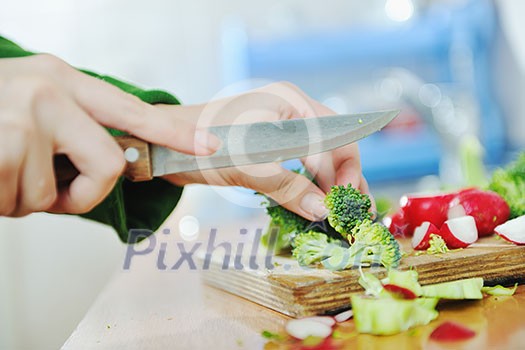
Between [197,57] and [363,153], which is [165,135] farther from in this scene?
[197,57]

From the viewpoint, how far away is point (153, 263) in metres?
1.72

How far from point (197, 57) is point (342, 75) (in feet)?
2.94

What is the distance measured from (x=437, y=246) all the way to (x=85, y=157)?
1.94 ft

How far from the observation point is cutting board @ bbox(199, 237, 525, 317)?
955 millimetres

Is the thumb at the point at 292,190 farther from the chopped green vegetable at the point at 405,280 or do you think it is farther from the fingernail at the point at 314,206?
the chopped green vegetable at the point at 405,280

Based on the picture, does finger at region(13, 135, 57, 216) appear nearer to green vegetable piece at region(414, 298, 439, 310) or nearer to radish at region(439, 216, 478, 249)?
green vegetable piece at region(414, 298, 439, 310)

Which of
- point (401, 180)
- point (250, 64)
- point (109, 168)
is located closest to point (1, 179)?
point (109, 168)

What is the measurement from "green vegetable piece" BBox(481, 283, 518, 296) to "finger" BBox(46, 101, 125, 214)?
592mm

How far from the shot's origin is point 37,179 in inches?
33.6

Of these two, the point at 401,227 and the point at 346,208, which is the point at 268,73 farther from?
the point at 346,208

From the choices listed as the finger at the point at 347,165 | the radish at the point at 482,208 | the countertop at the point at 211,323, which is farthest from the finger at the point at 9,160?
the radish at the point at 482,208

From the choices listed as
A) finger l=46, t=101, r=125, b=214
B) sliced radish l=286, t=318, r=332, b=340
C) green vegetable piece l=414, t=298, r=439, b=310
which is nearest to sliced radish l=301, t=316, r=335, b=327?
sliced radish l=286, t=318, r=332, b=340

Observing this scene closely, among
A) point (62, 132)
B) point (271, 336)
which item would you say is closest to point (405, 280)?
point (271, 336)

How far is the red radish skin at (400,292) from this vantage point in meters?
0.91
